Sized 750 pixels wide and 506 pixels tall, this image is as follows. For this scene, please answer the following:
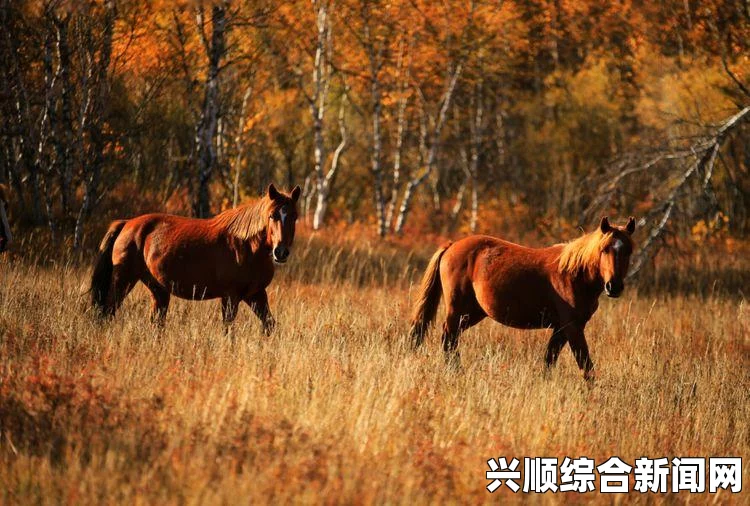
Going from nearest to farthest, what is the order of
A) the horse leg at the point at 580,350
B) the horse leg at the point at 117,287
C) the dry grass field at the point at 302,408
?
the dry grass field at the point at 302,408, the horse leg at the point at 580,350, the horse leg at the point at 117,287

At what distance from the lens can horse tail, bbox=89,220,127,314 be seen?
8.35 metres

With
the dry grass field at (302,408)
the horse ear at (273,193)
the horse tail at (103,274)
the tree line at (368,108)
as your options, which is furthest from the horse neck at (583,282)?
the tree line at (368,108)

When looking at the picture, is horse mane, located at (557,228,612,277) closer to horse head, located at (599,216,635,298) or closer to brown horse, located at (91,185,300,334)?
horse head, located at (599,216,635,298)

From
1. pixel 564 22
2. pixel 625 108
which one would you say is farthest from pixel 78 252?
pixel 564 22

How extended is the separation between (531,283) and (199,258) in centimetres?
278

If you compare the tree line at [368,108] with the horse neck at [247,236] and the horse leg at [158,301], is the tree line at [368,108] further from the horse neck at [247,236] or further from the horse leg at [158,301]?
the horse neck at [247,236]

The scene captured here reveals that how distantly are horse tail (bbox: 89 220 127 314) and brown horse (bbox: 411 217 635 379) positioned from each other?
2.73 meters

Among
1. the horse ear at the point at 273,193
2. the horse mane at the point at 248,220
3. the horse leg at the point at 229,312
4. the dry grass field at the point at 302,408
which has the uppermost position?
the horse ear at the point at 273,193

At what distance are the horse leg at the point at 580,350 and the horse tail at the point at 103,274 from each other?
3962 mm

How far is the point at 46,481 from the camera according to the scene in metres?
4.45

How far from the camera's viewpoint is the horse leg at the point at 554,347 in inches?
313

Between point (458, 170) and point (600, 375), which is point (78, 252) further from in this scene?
point (458, 170)

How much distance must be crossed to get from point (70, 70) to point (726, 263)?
13.2m

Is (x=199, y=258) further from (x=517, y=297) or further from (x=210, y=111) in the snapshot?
(x=210, y=111)
